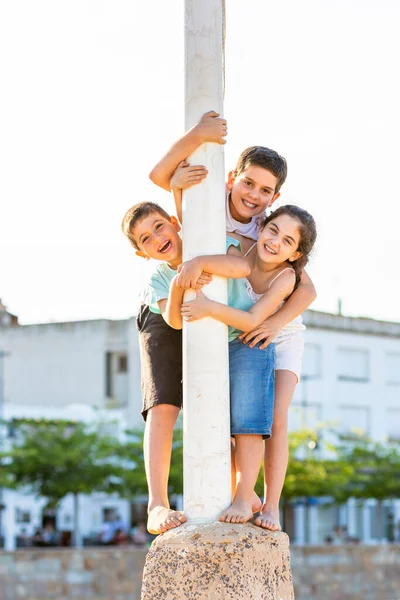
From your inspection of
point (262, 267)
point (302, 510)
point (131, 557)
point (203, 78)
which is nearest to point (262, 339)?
point (262, 267)

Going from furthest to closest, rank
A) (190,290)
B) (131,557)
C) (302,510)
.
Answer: (302,510), (131,557), (190,290)

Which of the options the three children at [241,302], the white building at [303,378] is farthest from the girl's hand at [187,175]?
the white building at [303,378]

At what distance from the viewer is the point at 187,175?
12.9ft

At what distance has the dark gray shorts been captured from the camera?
4.22m

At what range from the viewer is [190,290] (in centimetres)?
388

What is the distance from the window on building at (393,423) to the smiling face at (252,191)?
4121cm

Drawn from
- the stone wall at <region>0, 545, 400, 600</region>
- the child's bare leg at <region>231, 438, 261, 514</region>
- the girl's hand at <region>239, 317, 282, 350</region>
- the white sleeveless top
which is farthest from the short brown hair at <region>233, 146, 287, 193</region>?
the stone wall at <region>0, 545, 400, 600</region>

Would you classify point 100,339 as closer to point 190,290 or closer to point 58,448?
point 58,448

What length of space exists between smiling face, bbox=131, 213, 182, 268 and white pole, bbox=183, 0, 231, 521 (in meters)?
0.24

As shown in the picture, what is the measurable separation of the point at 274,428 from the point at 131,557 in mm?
15180

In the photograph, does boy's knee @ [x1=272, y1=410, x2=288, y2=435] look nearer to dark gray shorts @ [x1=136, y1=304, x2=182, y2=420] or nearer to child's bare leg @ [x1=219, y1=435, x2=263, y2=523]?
child's bare leg @ [x1=219, y1=435, x2=263, y2=523]

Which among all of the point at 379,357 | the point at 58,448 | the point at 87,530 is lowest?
the point at 87,530

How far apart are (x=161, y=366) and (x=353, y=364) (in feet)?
136

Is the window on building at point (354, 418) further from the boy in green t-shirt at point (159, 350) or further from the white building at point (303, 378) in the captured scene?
the boy in green t-shirt at point (159, 350)
